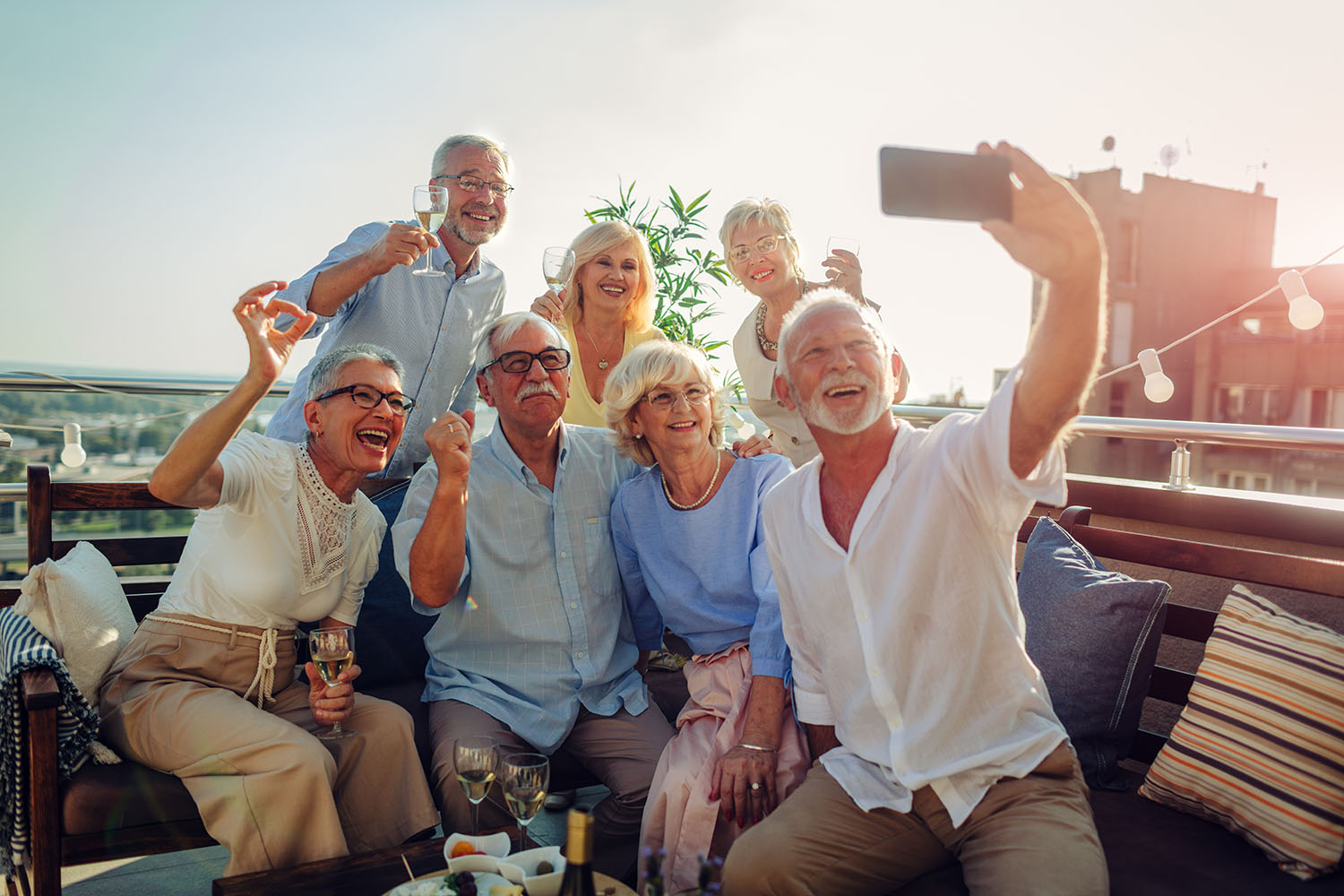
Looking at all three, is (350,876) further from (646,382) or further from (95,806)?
(646,382)

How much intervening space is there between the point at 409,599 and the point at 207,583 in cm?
79

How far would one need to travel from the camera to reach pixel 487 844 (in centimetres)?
186

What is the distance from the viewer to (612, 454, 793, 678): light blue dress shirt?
265 centimetres

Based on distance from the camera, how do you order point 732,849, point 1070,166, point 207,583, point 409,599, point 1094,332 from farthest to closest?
point 1070,166
point 409,599
point 207,583
point 732,849
point 1094,332

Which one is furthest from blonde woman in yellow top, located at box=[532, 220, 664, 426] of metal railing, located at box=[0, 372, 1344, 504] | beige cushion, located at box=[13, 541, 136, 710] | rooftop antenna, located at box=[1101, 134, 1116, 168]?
rooftop antenna, located at box=[1101, 134, 1116, 168]

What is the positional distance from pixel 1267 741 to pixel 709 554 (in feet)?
4.59

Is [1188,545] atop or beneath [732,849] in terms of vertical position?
atop

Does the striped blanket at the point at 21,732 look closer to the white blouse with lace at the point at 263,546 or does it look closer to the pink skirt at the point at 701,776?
the white blouse with lace at the point at 263,546

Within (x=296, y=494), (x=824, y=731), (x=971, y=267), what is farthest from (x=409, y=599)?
(x=971, y=267)

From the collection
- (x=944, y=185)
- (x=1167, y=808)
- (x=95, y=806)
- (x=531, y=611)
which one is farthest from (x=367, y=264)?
(x=1167, y=808)

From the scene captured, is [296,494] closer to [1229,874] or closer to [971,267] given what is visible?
[1229,874]

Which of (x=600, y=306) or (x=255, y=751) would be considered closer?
(x=255, y=751)

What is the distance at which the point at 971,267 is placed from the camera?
79.7ft

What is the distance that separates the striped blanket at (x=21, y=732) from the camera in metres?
2.25
